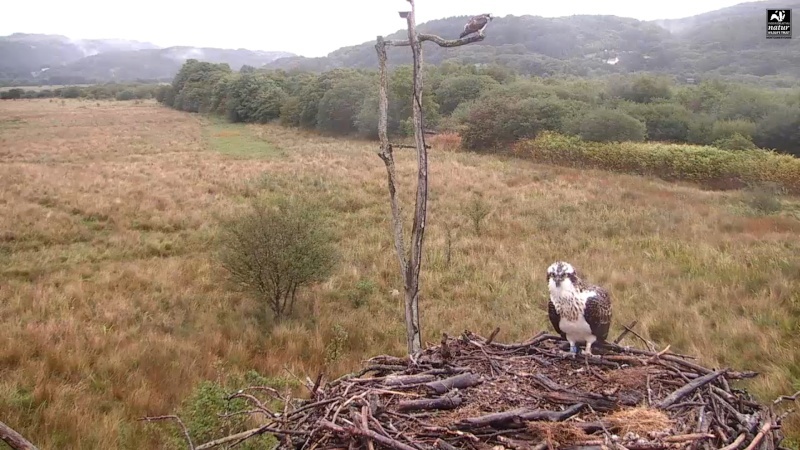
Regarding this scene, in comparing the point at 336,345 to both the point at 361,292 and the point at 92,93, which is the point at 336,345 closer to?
the point at 361,292

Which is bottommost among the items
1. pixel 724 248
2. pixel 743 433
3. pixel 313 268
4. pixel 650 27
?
pixel 724 248

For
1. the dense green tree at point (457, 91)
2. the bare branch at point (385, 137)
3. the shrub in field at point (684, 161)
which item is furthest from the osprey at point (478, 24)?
the dense green tree at point (457, 91)

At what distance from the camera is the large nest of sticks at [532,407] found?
2.46 meters

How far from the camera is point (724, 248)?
464 inches

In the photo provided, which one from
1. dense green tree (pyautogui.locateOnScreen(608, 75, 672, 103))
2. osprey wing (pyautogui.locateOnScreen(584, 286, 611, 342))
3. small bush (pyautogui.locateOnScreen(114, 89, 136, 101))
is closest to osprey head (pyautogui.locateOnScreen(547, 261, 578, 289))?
osprey wing (pyautogui.locateOnScreen(584, 286, 611, 342))

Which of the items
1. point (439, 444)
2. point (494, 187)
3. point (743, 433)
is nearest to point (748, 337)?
Answer: point (743, 433)

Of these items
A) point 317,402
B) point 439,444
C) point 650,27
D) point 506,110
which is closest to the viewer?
point 439,444

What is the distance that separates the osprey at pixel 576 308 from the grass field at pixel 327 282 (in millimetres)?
2308

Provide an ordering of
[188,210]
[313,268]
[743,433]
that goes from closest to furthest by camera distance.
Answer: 1. [743,433]
2. [313,268]
3. [188,210]

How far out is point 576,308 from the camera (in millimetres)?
3332

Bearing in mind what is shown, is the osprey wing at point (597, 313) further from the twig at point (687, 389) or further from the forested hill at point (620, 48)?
the forested hill at point (620, 48)

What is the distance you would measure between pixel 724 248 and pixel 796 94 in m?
33.7

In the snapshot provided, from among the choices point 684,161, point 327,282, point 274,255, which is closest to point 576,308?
point 274,255

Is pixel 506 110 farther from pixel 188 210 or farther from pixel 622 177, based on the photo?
pixel 188 210
